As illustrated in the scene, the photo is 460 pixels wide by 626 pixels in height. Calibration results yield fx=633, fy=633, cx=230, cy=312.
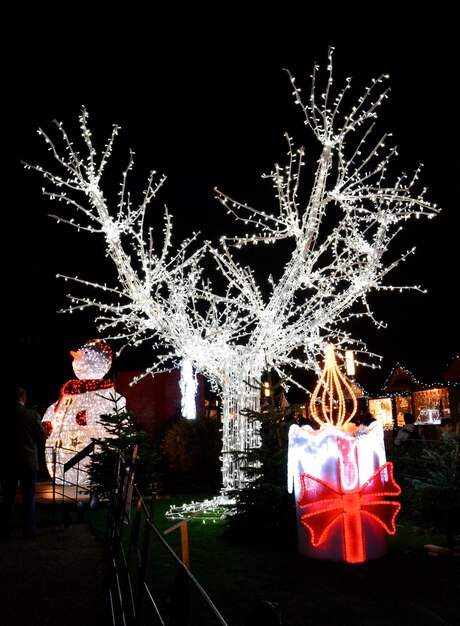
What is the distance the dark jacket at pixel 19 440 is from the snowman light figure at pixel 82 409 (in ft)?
19.7

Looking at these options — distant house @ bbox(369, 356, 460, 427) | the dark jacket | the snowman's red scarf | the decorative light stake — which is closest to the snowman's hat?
the snowman's red scarf

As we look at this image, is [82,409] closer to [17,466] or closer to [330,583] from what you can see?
[17,466]

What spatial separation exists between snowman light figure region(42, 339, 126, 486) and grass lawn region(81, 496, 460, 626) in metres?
6.64

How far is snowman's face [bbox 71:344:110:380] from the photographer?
573 inches

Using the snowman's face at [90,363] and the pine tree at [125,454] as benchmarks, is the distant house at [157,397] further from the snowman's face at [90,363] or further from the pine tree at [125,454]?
the pine tree at [125,454]

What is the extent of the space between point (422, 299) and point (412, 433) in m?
12.6

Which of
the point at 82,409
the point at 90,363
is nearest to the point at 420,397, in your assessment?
the point at 90,363

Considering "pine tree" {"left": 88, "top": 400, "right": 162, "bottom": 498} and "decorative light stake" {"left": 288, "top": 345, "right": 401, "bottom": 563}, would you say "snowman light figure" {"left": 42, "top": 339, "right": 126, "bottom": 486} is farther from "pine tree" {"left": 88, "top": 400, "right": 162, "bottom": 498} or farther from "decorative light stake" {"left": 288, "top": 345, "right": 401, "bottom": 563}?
"decorative light stake" {"left": 288, "top": 345, "right": 401, "bottom": 563}

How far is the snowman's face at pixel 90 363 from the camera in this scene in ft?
47.7

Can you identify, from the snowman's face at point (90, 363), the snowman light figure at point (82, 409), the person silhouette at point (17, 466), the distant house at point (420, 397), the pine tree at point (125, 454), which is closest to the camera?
the person silhouette at point (17, 466)

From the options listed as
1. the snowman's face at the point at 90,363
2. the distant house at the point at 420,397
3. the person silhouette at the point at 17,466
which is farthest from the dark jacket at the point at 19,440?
the distant house at the point at 420,397

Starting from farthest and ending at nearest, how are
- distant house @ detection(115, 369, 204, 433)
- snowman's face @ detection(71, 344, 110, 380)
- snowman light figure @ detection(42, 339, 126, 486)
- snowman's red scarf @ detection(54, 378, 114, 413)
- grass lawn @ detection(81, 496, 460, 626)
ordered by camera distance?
distant house @ detection(115, 369, 204, 433) → snowman's face @ detection(71, 344, 110, 380) → snowman's red scarf @ detection(54, 378, 114, 413) → snowman light figure @ detection(42, 339, 126, 486) → grass lawn @ detection(81, 496, 460, 626)

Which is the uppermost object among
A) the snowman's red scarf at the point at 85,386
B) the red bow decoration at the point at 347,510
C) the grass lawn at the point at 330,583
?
the snowman's red scarf at the point at 85,386

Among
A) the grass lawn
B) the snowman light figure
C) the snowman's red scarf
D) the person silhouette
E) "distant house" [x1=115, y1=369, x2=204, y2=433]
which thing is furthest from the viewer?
"distant house" [x1=115, y1=369, x2=204, y2=433]
